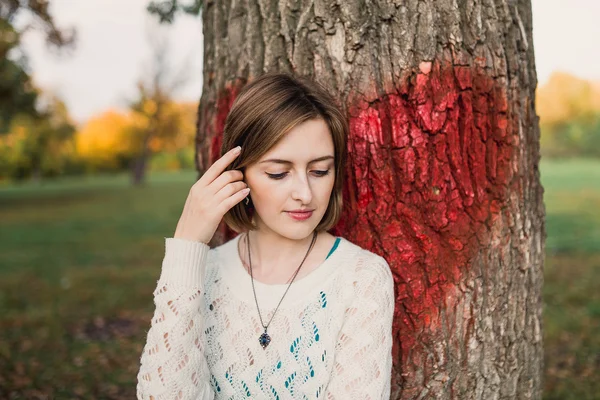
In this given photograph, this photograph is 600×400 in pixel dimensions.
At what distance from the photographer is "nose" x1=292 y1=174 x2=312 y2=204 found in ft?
6.40

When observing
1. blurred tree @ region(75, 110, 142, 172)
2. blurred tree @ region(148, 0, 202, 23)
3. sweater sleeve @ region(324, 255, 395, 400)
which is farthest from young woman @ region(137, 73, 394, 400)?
blurred tree @ region(75, 110, 142, 172)

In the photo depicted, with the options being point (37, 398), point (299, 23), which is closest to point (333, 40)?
point (299, 23)

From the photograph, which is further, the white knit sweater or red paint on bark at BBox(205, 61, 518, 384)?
red paint on bark at BBox(205, 61, 518, 384)

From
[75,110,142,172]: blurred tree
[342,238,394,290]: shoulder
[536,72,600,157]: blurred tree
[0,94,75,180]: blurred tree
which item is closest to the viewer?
[342,238,394,290]: shoulder

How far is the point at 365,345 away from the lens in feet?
6.21

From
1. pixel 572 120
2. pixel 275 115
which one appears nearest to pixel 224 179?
pixel 275 115

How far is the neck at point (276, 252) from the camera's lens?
2.18 m

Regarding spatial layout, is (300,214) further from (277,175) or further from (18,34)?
(18,34)

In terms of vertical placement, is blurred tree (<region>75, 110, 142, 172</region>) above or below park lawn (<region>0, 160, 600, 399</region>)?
above

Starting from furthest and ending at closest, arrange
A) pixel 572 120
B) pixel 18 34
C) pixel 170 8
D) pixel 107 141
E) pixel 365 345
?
1. pixel 107 141
2. pixel 572 120
3. pixel 18 34
4. pixel 170 8
5. pixel 365 345

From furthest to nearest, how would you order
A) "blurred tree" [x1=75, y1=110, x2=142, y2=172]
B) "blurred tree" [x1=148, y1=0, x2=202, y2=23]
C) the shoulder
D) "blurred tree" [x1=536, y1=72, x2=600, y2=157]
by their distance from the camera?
"blurred tree" [x1=75, y1=110, x2=142, y2=172]
"blurred tree" [x1=536, y1=72, x2=600, y2=157]
"blurred tree" [x1=148, y1=0, x2=202, y2=23]
the shoulder

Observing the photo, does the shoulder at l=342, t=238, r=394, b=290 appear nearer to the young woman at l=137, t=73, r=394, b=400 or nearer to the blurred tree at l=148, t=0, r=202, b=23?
the young woman at l=137, t=73, r=394, b=400

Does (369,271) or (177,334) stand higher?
(369,271)

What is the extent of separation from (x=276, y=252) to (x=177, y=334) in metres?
0.49
